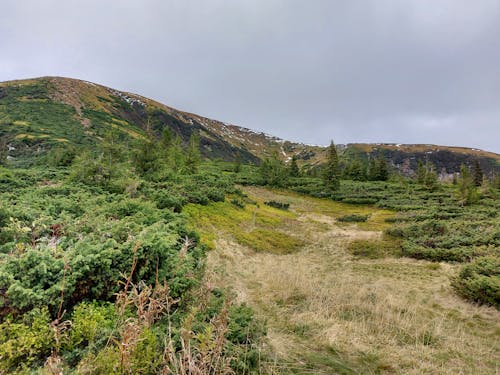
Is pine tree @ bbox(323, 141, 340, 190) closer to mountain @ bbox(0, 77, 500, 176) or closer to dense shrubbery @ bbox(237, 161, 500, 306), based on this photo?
dense shrubbery @ bbox(237, 161, 500, 306)

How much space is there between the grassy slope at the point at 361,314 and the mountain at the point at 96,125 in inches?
973

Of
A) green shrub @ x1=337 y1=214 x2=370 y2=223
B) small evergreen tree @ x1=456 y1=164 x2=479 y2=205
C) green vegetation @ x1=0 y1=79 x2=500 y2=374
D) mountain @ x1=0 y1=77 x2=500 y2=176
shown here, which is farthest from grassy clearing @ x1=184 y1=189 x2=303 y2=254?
small evergreen tree @ x1=456 y1=164 x2=479 y2=205

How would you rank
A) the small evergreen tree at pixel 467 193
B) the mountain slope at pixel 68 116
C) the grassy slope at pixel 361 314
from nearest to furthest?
the grassy slope at pixel 361 314, the small evergreen tree at pixel 467 193, the mountain slope at pixel 68 116

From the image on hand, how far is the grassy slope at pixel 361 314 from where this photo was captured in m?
4.67

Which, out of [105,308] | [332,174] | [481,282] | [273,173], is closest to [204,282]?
[105,308]

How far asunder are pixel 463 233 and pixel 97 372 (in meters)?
23.5

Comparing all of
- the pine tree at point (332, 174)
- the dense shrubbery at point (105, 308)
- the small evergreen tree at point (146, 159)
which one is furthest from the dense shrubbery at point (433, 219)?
the small evergreen tree at point (146, 159)

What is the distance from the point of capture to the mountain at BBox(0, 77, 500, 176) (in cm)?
4788

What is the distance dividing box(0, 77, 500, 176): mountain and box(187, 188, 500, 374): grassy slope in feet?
81.1

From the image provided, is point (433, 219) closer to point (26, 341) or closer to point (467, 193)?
point (467, 193)

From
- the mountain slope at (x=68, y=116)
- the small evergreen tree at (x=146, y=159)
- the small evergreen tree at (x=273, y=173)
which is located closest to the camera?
the small evergreen tree at (x=146, y=159)

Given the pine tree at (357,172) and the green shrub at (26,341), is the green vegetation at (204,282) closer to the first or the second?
the green shrub at (26,341)

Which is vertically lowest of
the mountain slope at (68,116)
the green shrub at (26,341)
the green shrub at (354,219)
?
the green shrub at (354,219)

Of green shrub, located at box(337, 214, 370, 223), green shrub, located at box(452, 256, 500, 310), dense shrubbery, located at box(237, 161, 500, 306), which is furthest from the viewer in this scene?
green shrub, located at box(337, 214, 370, 223)
